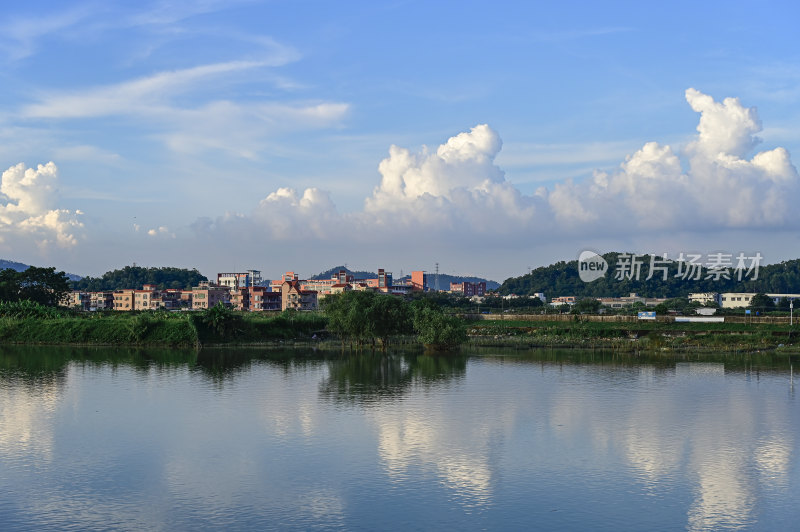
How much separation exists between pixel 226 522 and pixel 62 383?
33.1 m

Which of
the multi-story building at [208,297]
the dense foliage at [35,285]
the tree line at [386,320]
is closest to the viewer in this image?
the tree line at [386,320]

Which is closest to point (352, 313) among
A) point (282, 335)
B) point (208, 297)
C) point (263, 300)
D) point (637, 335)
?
point (282, 335)

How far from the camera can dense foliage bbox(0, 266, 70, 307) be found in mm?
106500

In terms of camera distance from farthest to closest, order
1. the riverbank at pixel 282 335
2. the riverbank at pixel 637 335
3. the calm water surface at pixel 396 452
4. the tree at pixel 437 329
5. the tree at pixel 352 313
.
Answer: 1. the riverbank at pixel 282 335
2. the riverbank at pixel 637 335
3. the tree at pixel 352 313
4. the tree at pixel 437 329
5. the calm water surface at pixel 396 452

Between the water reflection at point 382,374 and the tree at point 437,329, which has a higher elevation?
the tree at point 437,329

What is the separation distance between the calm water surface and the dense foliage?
59.4 meters

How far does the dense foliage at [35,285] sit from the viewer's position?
106 m

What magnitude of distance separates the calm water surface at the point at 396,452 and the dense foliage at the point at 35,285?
59438mm

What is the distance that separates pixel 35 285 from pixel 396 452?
331ft

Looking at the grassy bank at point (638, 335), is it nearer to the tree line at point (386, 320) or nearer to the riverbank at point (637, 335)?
the riverbank at point (637, 335)


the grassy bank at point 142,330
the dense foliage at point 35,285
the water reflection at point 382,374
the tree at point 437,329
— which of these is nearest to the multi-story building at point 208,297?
the dense foliage at point 35,285

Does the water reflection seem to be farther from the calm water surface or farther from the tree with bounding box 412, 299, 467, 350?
the tree with bounding box 412, 299, 467, 350

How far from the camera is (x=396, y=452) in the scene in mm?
29266

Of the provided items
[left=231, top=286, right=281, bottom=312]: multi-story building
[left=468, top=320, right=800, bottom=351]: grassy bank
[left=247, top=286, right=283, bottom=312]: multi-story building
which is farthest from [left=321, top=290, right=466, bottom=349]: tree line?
[left=231, top=286, right=281, bottom=312]: multi-story building
